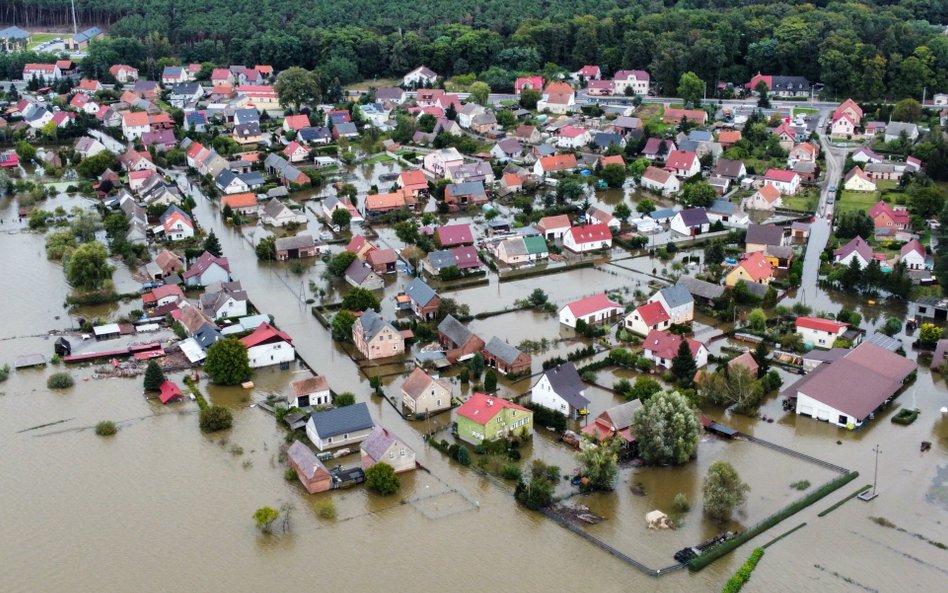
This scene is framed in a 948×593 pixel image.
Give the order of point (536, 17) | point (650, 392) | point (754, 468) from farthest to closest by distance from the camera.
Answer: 1. point (536, 17)
2. point (650, 392)
3. point (754, 468)

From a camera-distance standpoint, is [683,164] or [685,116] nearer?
[683,164]

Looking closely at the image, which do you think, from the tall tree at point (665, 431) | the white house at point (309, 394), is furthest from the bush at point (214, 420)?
the tall tree at point (665, 431)

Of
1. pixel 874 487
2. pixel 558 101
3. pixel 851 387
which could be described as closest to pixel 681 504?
pixel 874 487

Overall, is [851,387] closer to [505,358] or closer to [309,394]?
[505,358]

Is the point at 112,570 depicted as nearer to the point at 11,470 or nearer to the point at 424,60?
the point at 11,470

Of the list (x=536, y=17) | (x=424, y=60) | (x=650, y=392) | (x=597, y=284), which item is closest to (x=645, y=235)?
(x=597, y=284)

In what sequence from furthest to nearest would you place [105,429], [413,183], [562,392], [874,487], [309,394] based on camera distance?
[413,183], [309,394], [562,392], [105,429], [874,487]

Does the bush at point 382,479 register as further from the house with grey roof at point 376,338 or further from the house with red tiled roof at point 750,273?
the house with red tiled roof at point 750,273

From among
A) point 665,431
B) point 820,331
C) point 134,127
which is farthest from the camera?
A: point 134,127
